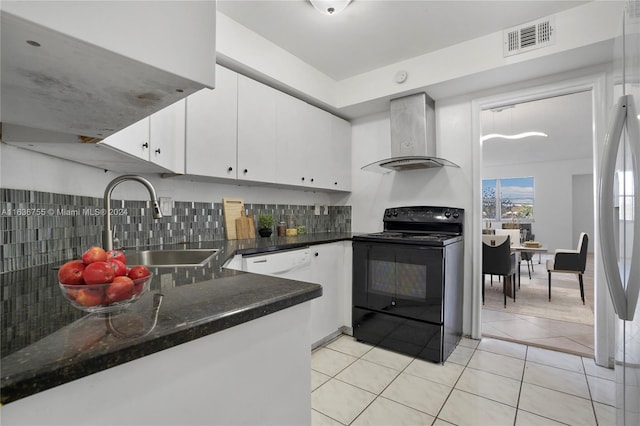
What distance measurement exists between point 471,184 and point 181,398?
2.84m

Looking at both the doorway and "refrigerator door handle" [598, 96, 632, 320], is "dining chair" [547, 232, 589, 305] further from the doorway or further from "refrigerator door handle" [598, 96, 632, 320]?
"refrigerator door handle" [598, 96, 632, 320]

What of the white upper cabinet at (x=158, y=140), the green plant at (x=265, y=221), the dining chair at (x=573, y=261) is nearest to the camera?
the white upper cabinet at (x=158, y=140)

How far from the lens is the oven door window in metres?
2.36

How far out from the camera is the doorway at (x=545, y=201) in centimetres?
291

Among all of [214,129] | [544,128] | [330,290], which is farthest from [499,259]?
[214,129]

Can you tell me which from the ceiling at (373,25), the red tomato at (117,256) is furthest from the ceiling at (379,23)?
the red tomato at (117,256)

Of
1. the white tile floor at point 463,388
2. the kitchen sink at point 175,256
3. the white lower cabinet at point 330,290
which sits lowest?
the white tile floor at point 463,388

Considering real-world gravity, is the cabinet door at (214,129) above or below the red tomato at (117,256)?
above

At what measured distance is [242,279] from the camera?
40.5 inches

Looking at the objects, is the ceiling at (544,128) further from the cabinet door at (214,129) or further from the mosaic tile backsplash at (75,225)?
the mosaic tile backsplash at (75,225)

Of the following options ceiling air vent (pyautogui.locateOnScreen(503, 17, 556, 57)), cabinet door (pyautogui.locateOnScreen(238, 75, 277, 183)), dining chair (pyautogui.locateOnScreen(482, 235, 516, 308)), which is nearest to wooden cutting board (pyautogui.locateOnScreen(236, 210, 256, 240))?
cabinet door (pyautogui.locateOnScreen(238, 75, 277, 183))

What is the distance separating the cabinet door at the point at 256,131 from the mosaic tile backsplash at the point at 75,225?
0.42 metres

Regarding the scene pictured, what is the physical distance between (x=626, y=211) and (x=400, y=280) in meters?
1.60

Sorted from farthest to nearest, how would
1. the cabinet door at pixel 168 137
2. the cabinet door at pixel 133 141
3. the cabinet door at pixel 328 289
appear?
the cabinet door at pixel 328 289 → the cabinet door at pixel 168 137 → the cabinet door at pixel 133 141
